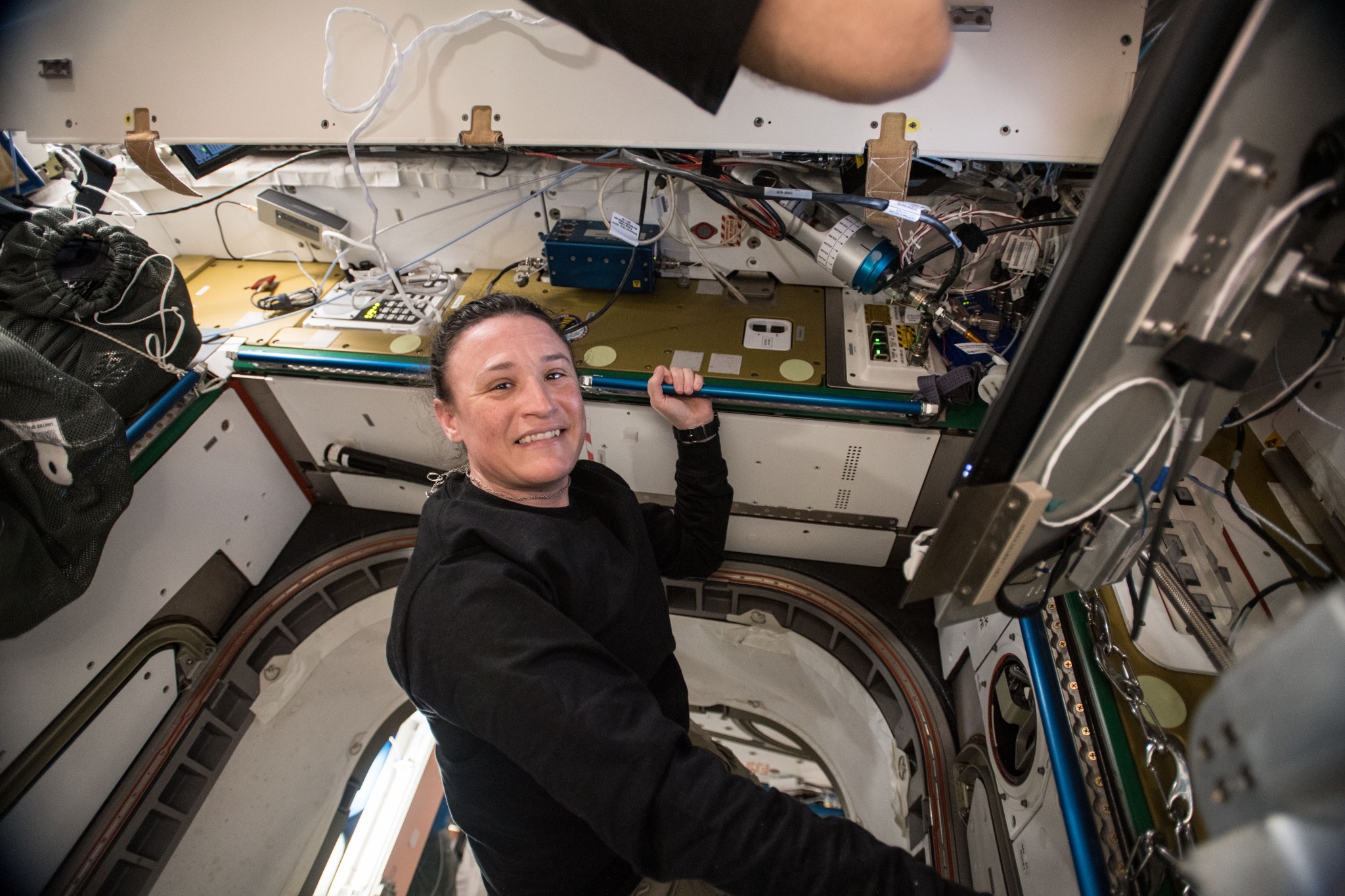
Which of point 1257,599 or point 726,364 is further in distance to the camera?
point 726,364

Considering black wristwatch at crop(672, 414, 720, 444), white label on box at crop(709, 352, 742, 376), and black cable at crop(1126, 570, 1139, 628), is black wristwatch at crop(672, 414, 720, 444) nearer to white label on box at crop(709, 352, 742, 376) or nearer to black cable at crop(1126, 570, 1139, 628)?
white label on box at crop(709, 352, 742, 376)

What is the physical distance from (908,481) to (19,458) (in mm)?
2061

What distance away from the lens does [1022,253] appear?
1470 millimetres

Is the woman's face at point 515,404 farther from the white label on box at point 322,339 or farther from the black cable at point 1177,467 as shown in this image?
the black cable at point 1177,467

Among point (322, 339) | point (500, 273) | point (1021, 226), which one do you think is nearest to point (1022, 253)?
point (1021, 226)

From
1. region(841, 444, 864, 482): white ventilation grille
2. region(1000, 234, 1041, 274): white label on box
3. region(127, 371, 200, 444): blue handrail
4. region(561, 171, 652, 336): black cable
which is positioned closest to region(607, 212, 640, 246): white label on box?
region(561, 171, 652, 336): black cable

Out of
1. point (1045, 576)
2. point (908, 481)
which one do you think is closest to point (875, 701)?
point (908, 481)

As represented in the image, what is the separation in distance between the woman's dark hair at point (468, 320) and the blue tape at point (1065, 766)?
3.83 feet

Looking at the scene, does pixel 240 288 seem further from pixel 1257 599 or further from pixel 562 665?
pixel 1257 599

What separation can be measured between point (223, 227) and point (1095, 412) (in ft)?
8.99

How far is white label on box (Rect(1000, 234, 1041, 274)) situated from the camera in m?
1.46

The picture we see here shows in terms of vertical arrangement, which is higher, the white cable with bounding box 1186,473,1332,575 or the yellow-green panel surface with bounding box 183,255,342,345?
the yellow-green panel surface with bounding box 183,255,342,345

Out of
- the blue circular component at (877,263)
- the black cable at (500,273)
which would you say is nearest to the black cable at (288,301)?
the black cable at (500,273)

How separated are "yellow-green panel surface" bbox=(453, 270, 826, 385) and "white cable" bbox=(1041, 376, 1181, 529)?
80 cm
